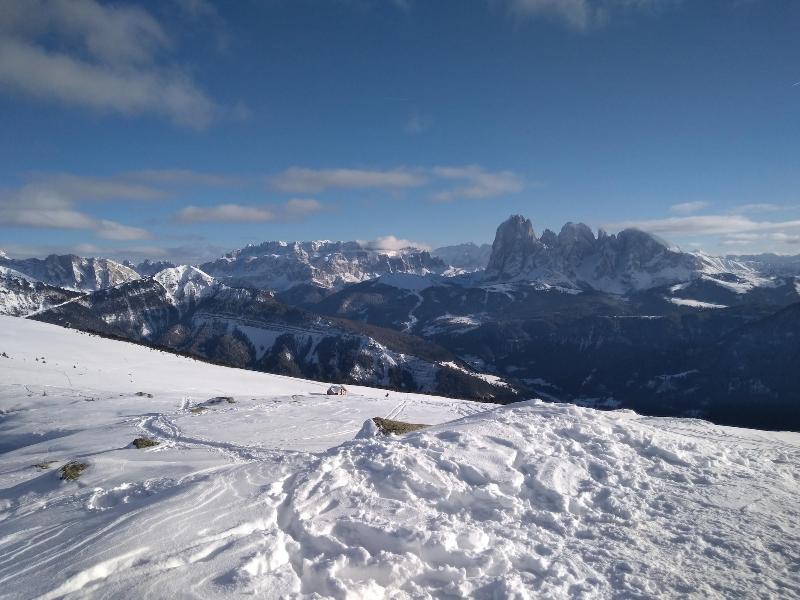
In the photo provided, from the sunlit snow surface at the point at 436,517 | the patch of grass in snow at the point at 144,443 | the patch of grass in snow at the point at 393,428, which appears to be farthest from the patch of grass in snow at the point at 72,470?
the patch of grass in snow at the point at 393,428

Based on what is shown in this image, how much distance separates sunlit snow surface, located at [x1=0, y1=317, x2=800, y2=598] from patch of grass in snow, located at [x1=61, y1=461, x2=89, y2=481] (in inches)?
11.8

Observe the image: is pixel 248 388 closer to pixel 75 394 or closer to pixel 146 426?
pixel 75 394

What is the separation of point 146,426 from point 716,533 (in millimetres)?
27359

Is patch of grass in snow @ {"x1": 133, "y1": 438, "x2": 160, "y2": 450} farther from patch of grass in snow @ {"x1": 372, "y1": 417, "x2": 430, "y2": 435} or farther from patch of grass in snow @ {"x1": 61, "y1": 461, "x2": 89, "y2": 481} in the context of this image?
patch of grass in snow @ {"x1": 372, "y1": 417, "x2": 430, "y2": 435}

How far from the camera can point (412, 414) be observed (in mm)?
37844

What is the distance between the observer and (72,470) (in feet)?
53.5

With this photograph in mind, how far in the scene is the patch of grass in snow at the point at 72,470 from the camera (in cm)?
1588

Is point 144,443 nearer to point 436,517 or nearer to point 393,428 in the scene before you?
point 393,428

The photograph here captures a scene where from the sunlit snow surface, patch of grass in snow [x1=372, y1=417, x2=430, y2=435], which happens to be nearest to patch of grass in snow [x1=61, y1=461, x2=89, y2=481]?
the sunlit snow surface

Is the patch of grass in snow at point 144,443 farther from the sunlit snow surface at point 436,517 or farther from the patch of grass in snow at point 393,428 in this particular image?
the patch of grass in snow at point 393,428

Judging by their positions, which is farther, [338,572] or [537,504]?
[537,504]

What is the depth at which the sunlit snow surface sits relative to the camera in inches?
361

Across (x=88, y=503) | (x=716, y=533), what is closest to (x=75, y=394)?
(x=88, y=503)

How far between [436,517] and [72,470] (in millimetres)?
13071
